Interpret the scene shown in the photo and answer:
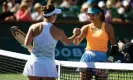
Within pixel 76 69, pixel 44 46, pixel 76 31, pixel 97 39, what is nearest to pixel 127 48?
pixel 97 39

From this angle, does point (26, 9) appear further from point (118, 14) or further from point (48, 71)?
point (48, 71)

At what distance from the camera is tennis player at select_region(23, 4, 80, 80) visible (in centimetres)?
770

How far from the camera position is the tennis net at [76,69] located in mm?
8375

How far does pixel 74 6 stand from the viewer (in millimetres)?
19406

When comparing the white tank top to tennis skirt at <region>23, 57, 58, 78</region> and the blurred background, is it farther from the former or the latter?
the blurred background

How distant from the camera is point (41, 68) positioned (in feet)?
25.3

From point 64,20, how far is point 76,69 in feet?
17.2

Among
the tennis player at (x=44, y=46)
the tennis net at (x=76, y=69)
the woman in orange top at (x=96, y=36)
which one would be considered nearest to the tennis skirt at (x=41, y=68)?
the tennis player at (x=44, y=46)

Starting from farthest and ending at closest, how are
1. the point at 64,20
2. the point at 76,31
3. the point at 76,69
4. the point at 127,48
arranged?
the point at 64,20, the point at 76,69, the point at 127,48, the point at 76,31

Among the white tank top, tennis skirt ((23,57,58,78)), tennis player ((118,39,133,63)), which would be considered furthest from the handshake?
tennis player ((118,39,133,63))

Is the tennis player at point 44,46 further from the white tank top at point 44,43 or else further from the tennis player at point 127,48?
the tennis player at point 127,48

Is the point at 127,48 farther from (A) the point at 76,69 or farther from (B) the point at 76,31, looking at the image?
(A) the point at 76,69

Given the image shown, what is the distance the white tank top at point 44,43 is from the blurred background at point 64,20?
21.4ft

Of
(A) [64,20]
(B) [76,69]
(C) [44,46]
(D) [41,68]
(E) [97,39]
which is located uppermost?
(A) [64,20]
